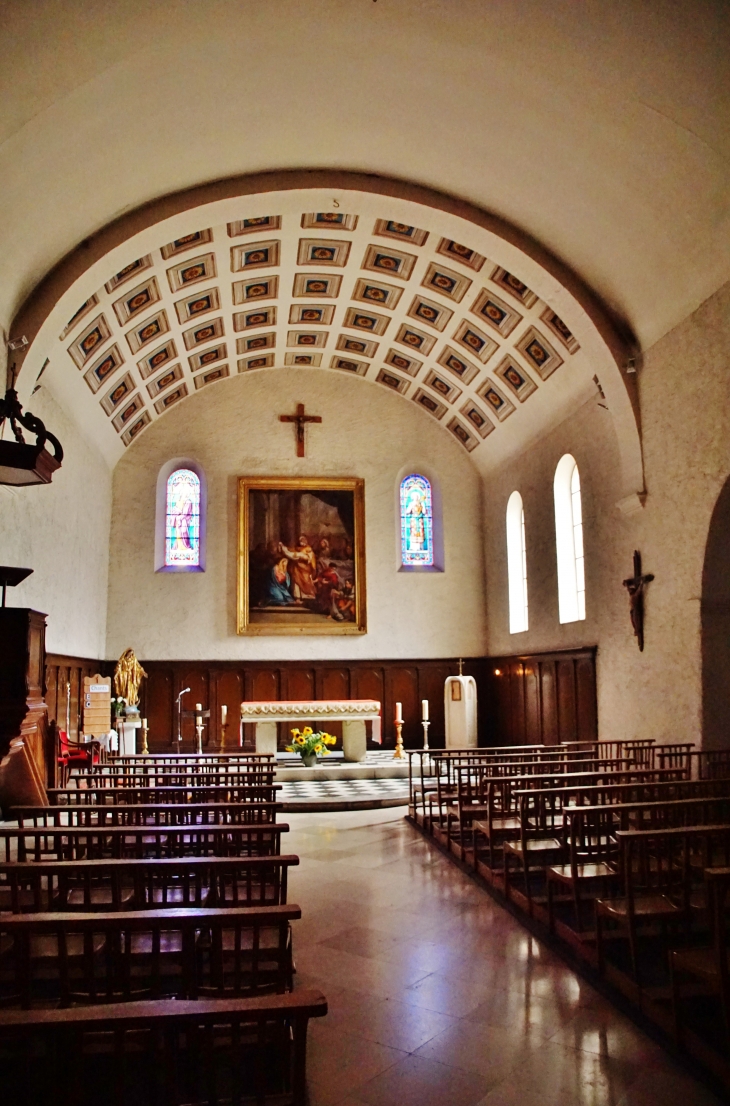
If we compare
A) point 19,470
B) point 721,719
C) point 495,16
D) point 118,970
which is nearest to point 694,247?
point 495,16

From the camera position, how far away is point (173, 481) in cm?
→ 1912

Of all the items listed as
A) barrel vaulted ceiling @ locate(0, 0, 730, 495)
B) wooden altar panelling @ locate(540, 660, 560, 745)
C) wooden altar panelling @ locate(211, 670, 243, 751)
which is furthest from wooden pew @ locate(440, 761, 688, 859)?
wooden altar panelling @ locate(211, 670, 243, 751)

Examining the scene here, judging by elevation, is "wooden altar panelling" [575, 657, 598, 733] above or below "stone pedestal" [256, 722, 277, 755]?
above

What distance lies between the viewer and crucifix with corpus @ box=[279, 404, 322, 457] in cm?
1925

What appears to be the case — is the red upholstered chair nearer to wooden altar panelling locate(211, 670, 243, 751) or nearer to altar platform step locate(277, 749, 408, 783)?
altar platform step locate(277, 749, 408, 783)

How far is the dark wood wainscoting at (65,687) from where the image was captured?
13.7 metres

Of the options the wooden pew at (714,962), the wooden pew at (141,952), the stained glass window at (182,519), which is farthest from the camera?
the stained glass window at (182,519)

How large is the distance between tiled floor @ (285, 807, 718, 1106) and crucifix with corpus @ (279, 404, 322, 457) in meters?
13.2

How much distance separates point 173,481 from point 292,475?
8.85 ft

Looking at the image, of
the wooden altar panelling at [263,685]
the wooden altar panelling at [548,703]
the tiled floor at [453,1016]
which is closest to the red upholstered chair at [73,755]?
the tiled floor at [453,1016]

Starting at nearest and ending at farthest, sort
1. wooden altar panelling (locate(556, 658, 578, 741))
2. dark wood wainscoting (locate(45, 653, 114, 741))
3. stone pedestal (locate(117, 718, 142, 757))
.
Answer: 1. dark wood wainscoting (locate(45, 653, 114, 741))
2. wooden altar panelling (locate(556, 658, 578, 741))
3. stone pedestal (locate(117, 718, 142, 757))

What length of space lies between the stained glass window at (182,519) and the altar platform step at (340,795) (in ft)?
20.9

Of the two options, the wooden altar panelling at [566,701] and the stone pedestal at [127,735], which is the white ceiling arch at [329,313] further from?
the stone pedestal at [127,735]

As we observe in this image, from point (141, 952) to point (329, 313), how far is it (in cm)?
1486
